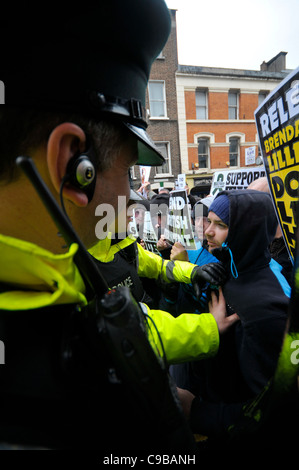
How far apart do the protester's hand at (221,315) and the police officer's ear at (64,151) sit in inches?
44.7

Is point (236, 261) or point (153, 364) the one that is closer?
point (153, 364)

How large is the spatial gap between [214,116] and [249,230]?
53.8 ft

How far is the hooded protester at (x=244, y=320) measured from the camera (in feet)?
3.80

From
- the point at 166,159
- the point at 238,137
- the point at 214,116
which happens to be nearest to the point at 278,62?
the point at 238,137

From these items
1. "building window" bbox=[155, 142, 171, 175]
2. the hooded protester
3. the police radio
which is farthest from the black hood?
"building window" bbox=[155, 142, 171, 175]

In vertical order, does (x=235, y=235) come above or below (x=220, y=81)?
below

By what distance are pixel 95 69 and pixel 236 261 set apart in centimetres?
135

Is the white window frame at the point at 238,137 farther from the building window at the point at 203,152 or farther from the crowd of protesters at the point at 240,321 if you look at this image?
the crowd of protesters at the point at 240,321

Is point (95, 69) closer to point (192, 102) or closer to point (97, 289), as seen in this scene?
point (97, 289)

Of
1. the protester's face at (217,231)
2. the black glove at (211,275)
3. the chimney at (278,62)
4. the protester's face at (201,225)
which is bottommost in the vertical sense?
the black glove at (211,275)

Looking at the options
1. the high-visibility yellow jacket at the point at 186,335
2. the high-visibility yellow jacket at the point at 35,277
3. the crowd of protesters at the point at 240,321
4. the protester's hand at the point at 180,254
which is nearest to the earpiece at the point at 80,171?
the high-visibility yellow jacket at the point at 35,277

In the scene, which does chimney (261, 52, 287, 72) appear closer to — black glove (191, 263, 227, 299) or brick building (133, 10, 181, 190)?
brick building (133, 10, 181, 190)

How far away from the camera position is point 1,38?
510 mm
